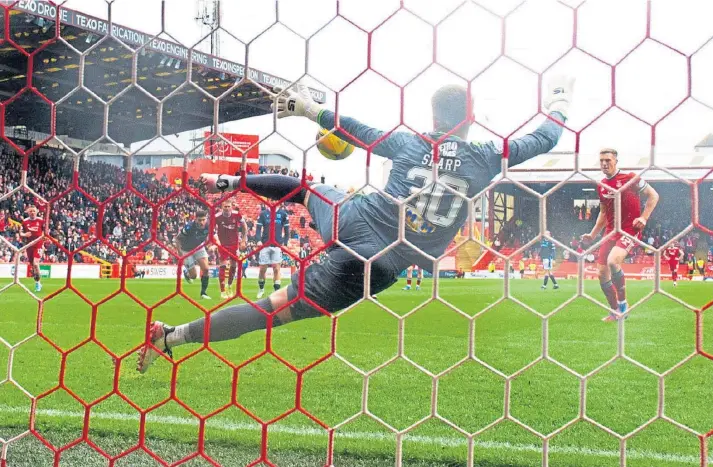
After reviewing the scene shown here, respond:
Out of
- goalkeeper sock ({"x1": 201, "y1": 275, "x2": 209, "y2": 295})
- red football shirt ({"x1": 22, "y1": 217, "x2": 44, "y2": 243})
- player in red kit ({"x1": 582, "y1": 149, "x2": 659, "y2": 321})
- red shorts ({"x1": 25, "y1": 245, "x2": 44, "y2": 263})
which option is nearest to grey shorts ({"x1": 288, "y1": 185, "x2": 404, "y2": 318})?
player in red kit ({"x1": 582, "y1": 149, "x2": 659, "y2": 321})

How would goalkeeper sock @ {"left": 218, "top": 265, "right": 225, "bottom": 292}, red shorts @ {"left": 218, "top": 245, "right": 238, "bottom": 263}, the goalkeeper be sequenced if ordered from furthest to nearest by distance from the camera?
1. goalkeeper sock @ {"left": 218, "top": 265, "right": 225, "bottom": 292}
2. red shorts @ {"left": 218, "top": 245, "right": 238, "bottom": 263}
3. the goalkeeper

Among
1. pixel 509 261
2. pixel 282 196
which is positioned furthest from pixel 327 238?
pixel 509 261

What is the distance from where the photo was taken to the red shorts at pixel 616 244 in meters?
1.95

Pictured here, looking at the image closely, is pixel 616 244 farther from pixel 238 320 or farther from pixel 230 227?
pixel 230 227

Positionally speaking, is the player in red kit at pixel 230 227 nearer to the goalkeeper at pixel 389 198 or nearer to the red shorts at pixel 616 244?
the goalkeeper at pixel 389 198

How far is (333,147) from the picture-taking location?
2.16 m

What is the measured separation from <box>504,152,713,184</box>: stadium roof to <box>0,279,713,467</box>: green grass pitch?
0.33 m

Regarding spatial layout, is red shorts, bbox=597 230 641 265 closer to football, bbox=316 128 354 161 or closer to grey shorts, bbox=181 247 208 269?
football, bbox=316 128 354 161

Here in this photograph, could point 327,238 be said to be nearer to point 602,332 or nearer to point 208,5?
point 208,5

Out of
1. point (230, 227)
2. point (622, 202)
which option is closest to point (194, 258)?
point (230, 227)

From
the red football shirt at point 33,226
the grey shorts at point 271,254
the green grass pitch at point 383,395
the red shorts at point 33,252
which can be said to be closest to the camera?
the green grass pitch at point 383,395

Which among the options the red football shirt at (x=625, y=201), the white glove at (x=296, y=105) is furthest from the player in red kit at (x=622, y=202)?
the white glove at (x=296, y=105)

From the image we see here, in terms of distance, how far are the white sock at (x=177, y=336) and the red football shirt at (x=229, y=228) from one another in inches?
14.0

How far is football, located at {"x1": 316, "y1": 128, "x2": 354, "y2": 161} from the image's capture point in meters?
2.13
